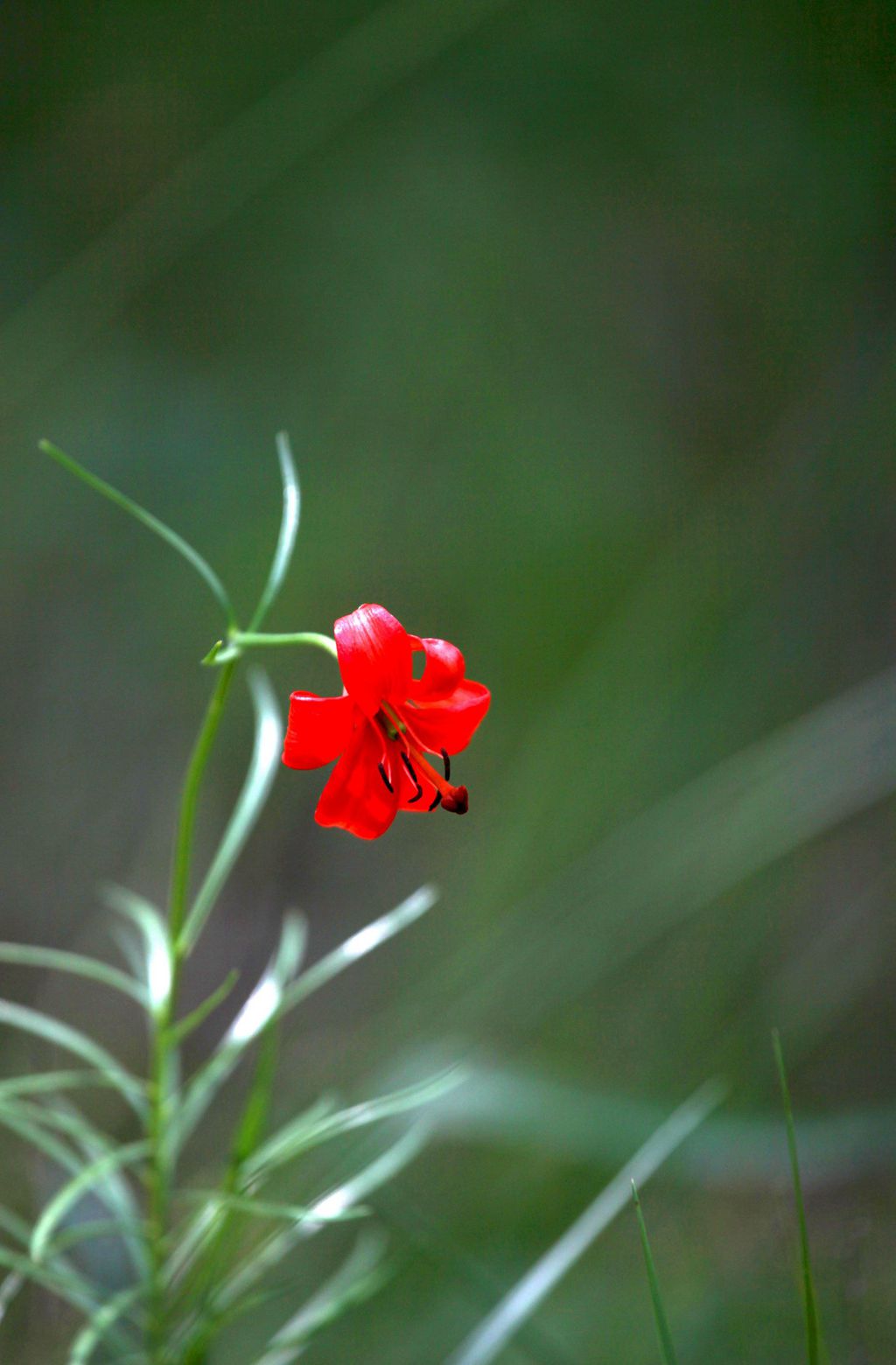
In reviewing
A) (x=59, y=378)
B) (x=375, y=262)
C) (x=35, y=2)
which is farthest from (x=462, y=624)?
(x=35, y=2)

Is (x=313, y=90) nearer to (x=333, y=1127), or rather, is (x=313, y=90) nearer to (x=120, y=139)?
(x=120, y=139)

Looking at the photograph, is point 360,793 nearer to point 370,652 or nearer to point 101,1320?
point 370,652

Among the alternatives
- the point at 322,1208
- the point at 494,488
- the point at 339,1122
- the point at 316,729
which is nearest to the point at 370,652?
the point at 316,729

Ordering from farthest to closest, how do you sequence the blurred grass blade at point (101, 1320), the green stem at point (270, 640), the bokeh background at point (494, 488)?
the bokeh background at point (494, 488) → the blurred grass blade at point (101, 1320) → the green stem at point (270, 640)

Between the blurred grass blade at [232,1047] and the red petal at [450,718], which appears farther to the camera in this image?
the blurred grass blade at [232,1047]

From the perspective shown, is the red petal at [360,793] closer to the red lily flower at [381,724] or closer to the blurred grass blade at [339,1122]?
the red lily flower at [381,724]

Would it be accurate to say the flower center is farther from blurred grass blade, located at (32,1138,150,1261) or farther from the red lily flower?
blurred grass blade, located at (32,1138,150,1261)

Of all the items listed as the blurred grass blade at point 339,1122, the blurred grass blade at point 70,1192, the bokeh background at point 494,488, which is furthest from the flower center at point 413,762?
the bokeh background at point 494,488
